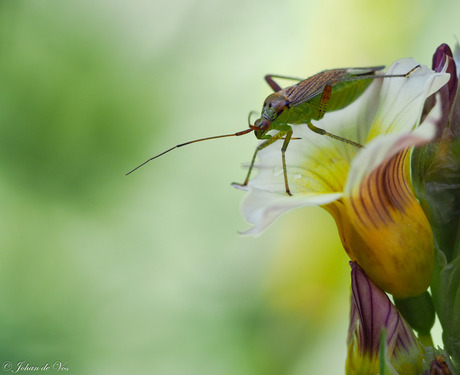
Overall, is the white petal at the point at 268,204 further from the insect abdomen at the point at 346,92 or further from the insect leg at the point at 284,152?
the insect abdomen at the point at 346,92

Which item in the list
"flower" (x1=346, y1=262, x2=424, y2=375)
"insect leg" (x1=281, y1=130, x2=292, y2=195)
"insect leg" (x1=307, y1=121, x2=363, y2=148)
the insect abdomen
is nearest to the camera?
"flower" (x1=346, y1=262, x2=424, y2=375)

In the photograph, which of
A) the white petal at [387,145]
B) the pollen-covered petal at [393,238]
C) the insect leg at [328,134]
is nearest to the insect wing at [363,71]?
the insect leg at [328,134]

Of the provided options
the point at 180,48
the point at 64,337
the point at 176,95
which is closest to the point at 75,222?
the point at 64,337

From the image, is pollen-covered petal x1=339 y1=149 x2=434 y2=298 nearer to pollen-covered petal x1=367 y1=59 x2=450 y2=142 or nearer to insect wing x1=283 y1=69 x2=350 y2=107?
pollen-covered petal x1=367 y1=59 x2=450 y2=142

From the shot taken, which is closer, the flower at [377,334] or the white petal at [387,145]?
the white petal at [387,145]

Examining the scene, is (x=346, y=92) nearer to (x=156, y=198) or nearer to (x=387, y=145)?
(x=387, y=145)

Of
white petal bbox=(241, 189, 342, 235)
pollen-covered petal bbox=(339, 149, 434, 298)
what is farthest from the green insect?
pollen-covered petal bbox=(339, 149, 434, 298)

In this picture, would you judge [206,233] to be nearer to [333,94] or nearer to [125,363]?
[125,363]
